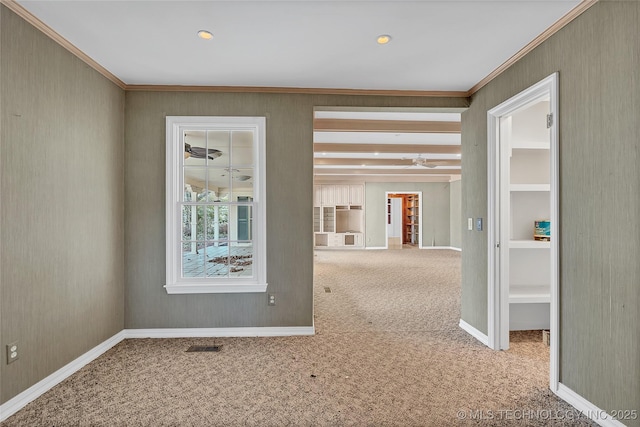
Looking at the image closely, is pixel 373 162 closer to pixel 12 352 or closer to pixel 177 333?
pixel 177 333

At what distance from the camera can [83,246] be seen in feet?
8.75

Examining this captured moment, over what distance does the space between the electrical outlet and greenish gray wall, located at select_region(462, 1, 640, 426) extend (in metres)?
3.59

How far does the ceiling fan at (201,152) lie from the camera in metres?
3.38

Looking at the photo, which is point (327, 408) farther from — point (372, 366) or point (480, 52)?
point (480, 52)

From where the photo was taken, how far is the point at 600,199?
1.89m

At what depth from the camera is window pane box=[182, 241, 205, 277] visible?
3334 mm

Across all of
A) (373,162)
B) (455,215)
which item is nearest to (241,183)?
(373,162)

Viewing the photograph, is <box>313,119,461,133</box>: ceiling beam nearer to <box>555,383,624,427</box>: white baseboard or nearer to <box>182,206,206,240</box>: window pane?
<box>182,206,206,240</box>: window pane

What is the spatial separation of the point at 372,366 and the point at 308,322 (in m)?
0.90

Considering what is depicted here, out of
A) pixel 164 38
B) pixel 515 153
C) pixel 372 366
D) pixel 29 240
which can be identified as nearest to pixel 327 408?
pixel 372 366

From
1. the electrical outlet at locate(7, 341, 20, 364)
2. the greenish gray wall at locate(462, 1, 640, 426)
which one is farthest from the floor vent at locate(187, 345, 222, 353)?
the greenish gray wall at locate(462, 1, 640, 426)

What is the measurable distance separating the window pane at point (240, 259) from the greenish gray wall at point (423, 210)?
807 cm

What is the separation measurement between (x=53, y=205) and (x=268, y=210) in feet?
5.62

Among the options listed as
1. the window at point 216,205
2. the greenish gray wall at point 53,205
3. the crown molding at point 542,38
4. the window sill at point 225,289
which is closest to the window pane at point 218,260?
the window at point 216,205
